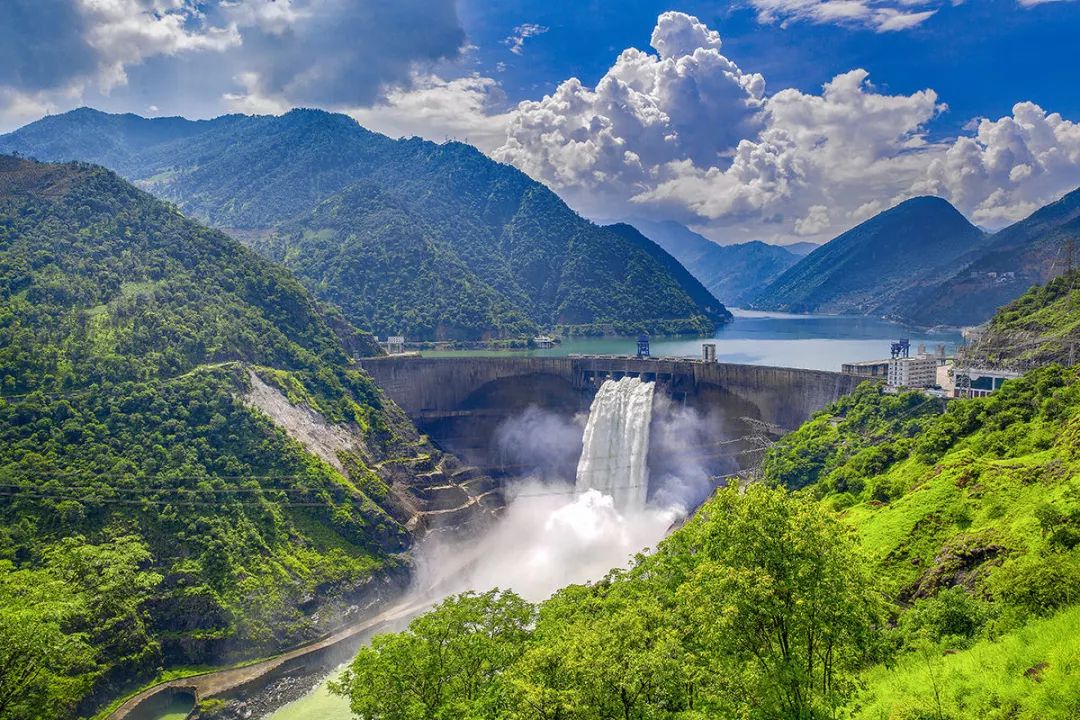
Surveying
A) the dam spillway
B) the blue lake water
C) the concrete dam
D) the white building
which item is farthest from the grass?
the blue lake water

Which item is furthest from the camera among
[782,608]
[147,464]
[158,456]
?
[158,456]

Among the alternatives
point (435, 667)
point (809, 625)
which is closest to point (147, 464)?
point (435, 667)

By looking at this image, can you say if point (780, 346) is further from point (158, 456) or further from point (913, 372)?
point (158, 456)

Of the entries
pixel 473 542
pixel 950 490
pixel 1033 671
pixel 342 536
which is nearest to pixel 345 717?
pixel 342 536

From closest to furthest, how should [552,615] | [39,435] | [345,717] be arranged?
[552,615] < [345,717] < [39,435]

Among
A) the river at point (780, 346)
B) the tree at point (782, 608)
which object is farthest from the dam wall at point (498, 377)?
the tree at point (782, 608)

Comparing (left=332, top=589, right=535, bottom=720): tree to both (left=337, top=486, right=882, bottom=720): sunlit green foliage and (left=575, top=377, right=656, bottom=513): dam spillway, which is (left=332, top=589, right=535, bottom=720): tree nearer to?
(left=337, top=486, right=882, bottom=720): sunlit green foliage

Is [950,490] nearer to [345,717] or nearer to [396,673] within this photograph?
[396,673]
